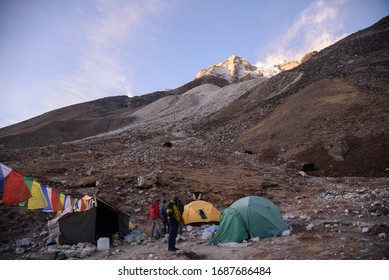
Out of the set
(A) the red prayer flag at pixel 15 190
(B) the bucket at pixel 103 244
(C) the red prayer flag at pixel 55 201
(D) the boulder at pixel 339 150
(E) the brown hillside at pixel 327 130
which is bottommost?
(B) the bucket at pixel 103 244

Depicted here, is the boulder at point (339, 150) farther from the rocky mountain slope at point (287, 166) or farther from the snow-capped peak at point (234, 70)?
the snow-capped peak at point (234, 70)

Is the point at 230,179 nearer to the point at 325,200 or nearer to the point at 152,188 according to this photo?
the point at 152,188

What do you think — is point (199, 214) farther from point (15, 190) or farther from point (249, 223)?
point (15, 190)

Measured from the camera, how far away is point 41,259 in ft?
31.5

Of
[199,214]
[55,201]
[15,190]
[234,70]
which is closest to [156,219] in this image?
[199,214]

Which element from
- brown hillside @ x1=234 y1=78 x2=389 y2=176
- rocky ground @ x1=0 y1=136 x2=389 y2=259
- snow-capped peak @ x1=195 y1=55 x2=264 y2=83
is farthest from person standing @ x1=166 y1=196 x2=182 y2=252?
snow-capped peak @ x1=195 y1=55 x2=264 y2=83

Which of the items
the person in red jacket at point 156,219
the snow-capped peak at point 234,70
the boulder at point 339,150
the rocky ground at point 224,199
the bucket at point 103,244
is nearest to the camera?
the rocky ground at point 224,199

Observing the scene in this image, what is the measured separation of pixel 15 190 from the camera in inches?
351

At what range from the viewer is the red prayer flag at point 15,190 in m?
8.70

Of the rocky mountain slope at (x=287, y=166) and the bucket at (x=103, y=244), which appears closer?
the rocky mountain slope at (x=287, y=166)

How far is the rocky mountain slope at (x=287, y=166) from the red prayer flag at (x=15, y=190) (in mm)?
2956

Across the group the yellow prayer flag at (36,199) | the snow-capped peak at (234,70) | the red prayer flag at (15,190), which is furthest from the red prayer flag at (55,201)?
the snow-capped peak at (234,70)

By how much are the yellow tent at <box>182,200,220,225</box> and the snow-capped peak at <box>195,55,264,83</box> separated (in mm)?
129560
